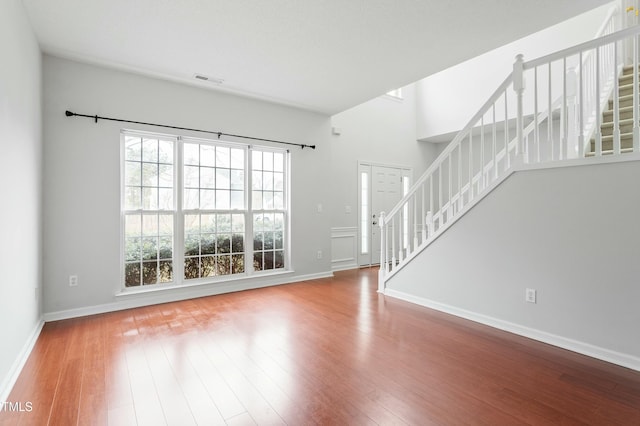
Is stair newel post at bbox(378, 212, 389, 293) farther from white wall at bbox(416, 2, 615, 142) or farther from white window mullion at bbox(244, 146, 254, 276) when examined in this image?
white wall at bbox(416, 2, 615, 142)

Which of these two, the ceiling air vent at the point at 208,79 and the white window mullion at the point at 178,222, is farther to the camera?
the white window mullion at the point at 178,222

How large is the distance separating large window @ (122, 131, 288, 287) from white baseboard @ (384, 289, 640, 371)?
244 cm

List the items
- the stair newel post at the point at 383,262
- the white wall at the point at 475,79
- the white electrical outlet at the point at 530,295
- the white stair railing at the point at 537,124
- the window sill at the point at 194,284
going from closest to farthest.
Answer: the white stair railing at the point at 537,124 → the white electrical outlet at the point at 530,295 → the window sill at the point at 194,284 → the stair newel post at the point at 383,262 → the white wall at the point at 475,79

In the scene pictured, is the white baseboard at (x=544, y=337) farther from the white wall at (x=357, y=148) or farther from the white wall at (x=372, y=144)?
the white wall at (x=372, y=144)

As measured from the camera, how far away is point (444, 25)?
295cm

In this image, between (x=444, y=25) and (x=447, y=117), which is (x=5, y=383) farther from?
(x=447, y=117)

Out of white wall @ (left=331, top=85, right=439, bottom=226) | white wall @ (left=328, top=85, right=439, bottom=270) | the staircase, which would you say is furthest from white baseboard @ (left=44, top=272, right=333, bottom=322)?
the staircase

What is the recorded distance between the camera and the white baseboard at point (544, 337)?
2.42 m

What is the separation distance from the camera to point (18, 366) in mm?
2359

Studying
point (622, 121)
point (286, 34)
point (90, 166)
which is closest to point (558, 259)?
point (622, 121)

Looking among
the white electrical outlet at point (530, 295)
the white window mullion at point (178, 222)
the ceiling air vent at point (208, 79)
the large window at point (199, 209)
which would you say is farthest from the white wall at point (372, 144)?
the white electrical outlet at point (530, 295)

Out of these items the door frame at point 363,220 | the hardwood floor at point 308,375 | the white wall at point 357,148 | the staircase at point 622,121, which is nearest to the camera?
the hardwood floor at point 308,375

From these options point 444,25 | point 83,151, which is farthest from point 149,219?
point 444,25

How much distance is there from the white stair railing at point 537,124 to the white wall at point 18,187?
12.0 feet
